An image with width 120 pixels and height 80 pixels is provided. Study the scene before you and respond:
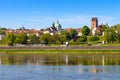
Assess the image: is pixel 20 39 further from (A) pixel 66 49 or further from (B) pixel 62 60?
(B) pixel 62 60

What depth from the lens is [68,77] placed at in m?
40.8

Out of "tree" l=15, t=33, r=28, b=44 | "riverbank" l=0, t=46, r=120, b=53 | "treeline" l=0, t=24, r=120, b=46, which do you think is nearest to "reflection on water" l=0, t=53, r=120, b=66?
"riverbank" l=0, t=46, r=120, b=53

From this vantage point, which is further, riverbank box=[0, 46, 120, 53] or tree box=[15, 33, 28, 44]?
tree box=[15, 33, 28, 44]

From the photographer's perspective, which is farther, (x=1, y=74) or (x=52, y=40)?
(x=52, y=40)

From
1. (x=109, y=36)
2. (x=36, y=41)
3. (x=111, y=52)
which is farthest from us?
(x=36, y=41)

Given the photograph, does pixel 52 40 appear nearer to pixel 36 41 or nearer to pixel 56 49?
pixel 36 41

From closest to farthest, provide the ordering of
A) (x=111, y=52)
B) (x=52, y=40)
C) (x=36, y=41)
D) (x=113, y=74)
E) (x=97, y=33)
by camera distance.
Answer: (x=113, y=74), (x=111, y=52), (x=52, y=40), (x=36, y=41), (x=97, y=33)

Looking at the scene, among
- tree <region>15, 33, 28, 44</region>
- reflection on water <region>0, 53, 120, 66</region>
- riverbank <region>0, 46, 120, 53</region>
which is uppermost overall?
tree <region>15, 33, 28, 44</region>

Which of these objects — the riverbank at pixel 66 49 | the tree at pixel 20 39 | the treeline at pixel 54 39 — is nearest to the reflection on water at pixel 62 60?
the riverbank at pixel 66 49

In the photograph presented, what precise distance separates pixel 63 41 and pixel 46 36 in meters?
6.65

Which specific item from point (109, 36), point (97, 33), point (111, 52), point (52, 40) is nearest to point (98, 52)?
point (111, 52)

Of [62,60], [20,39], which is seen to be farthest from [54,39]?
[62,60]

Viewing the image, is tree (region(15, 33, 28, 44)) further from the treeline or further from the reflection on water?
the reflection on water

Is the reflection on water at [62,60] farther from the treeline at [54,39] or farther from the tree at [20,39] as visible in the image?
the tree at [20,39]
